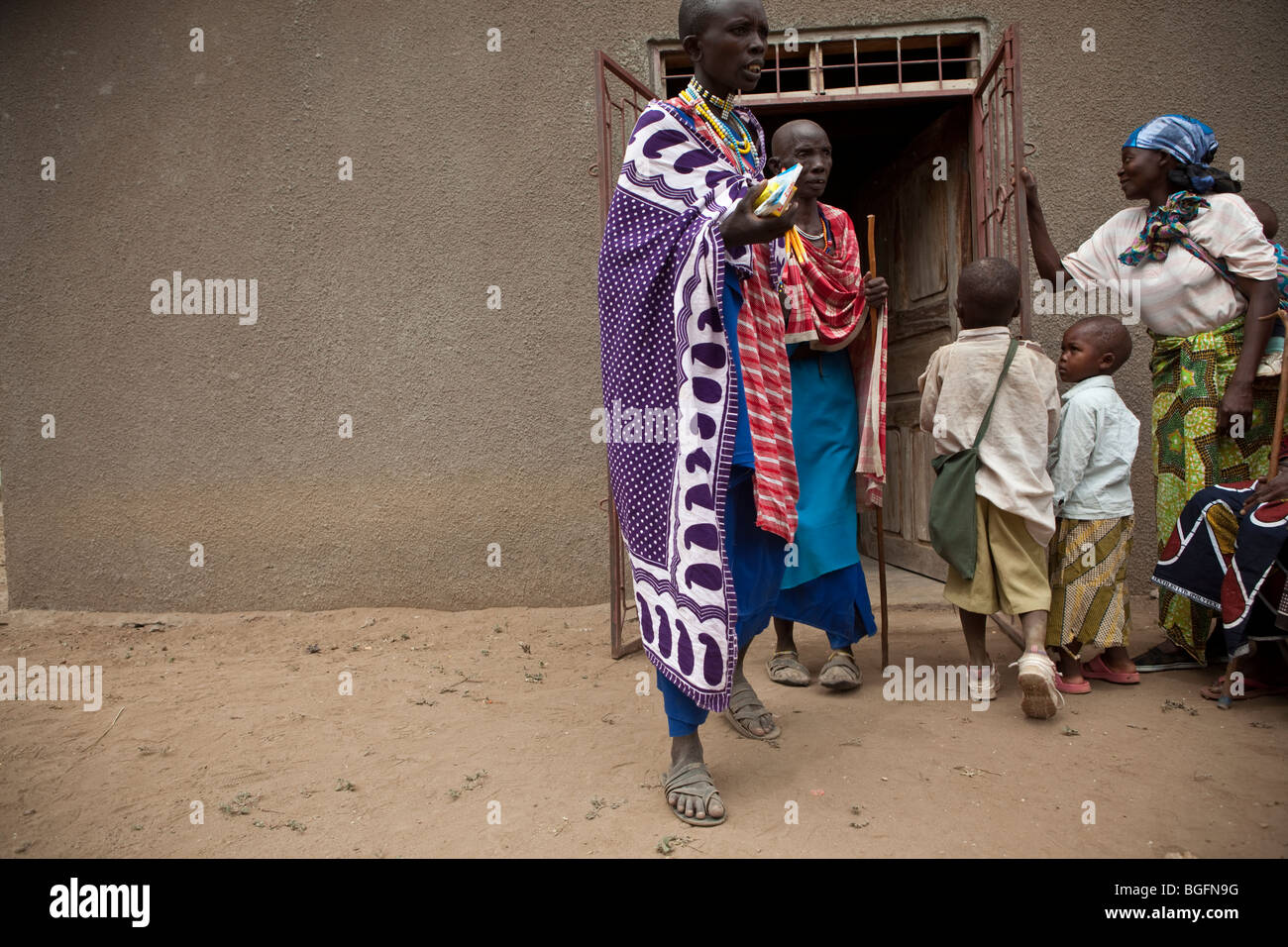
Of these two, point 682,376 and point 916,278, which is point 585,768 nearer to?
point 682,376

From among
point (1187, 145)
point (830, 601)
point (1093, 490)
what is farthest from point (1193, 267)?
point (830, 601)

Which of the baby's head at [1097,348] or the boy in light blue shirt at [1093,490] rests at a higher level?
the baby's head at [1097,348]

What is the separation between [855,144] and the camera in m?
6.30

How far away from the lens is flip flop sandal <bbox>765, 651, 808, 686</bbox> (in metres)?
3.37

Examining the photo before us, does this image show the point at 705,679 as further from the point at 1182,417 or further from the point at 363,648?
the point at 363,648

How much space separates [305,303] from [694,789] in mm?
3534

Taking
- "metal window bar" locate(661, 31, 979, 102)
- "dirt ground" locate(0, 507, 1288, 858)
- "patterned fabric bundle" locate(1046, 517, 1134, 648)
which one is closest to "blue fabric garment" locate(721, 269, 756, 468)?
"dirt ground" locate(0, 507, 1288, 858)

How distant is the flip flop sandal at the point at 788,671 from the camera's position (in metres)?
3.37

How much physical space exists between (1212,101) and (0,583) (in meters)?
8.38

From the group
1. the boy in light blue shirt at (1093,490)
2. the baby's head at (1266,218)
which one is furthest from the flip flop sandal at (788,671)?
the baby's head at (1266,218)

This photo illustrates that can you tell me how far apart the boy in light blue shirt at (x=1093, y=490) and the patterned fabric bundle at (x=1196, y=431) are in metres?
0.28

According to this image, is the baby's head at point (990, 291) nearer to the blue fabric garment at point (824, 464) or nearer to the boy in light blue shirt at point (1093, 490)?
the boy in light blue shirt at point (1093, 490)

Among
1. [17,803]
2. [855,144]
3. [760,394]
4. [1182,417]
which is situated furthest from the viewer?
[855,144]

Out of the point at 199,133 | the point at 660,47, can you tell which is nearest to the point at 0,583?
the point at 199,133
